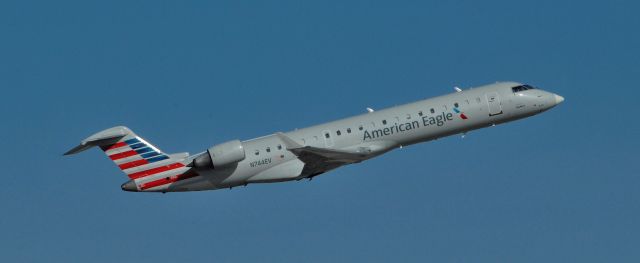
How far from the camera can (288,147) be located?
42906 mm

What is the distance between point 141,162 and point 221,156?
3.82 meters

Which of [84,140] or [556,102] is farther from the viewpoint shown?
[556,102]

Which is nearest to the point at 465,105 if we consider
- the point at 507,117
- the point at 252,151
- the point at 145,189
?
the point at 507,117

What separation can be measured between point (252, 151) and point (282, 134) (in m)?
2.55

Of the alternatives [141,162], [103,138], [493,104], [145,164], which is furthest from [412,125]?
[103,138]

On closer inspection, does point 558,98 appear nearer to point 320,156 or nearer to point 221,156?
point 320,156

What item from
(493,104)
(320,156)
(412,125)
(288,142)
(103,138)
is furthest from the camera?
(493,104)

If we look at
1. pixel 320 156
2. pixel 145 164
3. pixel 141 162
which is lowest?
pixel 320 156

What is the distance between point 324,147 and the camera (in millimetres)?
43688

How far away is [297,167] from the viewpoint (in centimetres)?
4372

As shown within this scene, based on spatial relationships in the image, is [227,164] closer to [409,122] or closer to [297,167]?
[297,167]

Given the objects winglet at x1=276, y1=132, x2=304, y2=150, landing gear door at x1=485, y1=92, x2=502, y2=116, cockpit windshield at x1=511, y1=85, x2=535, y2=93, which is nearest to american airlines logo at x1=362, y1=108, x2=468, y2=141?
landing gear door at x1=485, y1=92, x2=502, y2=116

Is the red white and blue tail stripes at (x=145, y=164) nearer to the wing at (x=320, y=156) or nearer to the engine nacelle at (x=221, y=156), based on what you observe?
the engine nacelle at (x=221, y=156)

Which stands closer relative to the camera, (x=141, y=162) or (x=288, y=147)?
(x=288, y=147)
